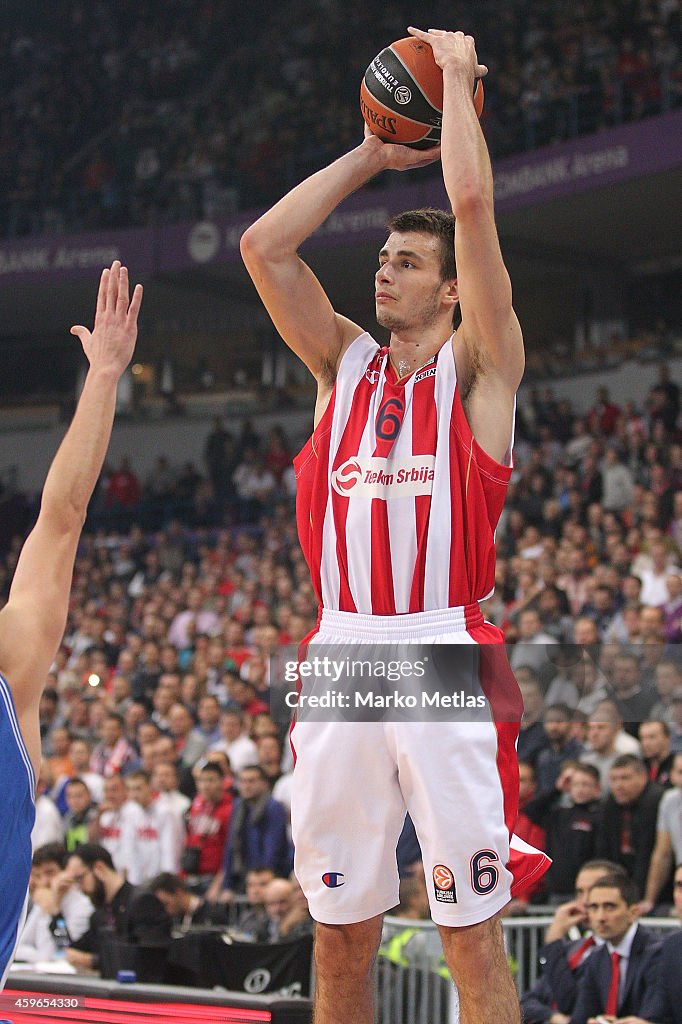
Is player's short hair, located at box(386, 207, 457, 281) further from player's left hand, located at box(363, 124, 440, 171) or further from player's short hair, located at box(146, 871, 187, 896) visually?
player's short hair, located at box(146, 871, 187, 896)

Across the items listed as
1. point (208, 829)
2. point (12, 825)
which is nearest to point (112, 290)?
point (12, 825)

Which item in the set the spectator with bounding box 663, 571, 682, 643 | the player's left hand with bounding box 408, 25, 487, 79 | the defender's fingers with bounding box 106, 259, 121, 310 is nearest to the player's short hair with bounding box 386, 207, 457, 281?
the player's left hand with bounding box 408, 25, 487, 79

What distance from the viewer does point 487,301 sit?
3764 mm

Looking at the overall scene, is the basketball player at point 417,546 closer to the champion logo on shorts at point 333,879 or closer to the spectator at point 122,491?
the champion logo on shorts at point 333,879

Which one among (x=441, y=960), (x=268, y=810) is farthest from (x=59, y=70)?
(x=441, y=960)

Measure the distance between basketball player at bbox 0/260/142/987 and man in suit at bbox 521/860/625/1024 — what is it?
172 inches

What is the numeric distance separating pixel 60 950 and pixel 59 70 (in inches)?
781

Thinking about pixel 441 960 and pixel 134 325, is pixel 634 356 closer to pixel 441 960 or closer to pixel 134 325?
pixel 441 960

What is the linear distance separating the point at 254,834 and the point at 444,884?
18.2 ft

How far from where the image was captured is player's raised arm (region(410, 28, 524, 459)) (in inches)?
147

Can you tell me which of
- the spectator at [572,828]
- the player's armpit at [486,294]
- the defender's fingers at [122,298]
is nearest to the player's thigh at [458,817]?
the player's armpit at [486,294]

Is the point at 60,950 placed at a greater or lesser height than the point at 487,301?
lesser

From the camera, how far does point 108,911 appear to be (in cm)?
827

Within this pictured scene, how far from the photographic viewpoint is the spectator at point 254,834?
28.8ft
